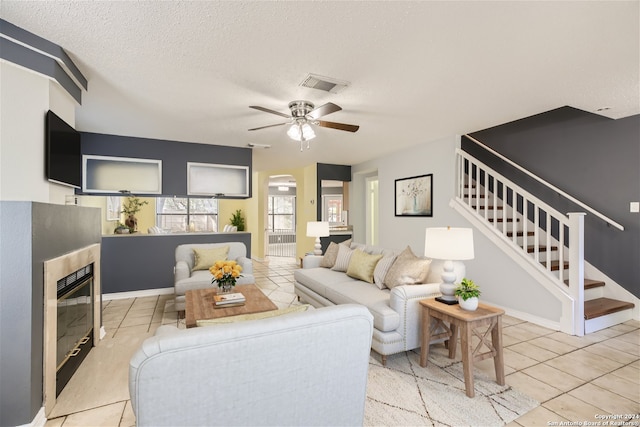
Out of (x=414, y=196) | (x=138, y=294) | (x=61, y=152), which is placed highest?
(x=61, y=152)

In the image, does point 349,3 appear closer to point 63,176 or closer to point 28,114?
point 28,114

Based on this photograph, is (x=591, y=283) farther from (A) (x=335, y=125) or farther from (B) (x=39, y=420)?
(B) (x=39, y=420)

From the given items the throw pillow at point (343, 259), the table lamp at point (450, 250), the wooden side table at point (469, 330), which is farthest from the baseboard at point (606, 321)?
the throw pillow at point (343, 259)

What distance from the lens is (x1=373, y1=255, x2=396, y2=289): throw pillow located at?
10.7 ft

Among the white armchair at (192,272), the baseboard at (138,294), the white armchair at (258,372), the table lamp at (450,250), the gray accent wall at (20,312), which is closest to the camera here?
the white armchair at (258,372)

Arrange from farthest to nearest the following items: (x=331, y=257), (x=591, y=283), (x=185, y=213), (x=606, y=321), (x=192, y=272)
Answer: (x=185, y=213) < (x=331, y=257) < (x=192, y=272) < (x=591, y=283) < (x=606, y=321)

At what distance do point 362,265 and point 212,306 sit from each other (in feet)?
5.46

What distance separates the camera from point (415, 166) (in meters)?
5.54

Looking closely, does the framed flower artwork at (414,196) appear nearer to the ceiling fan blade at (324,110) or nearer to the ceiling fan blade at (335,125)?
the ceiling fan blade at (335,125)

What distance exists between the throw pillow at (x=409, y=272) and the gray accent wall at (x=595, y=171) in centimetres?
280

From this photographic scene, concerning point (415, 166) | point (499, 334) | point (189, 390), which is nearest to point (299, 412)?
point (189, 390)

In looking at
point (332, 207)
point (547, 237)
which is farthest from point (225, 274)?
point (332, 207)

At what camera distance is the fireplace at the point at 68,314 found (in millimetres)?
1988

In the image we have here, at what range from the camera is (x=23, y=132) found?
2.14 metres
